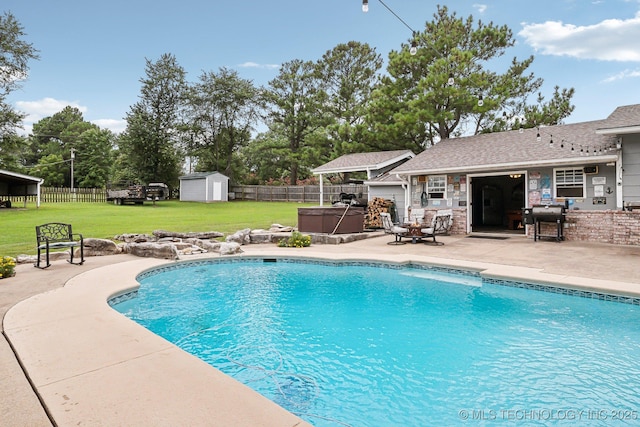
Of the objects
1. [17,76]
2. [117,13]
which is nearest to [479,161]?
[117,13]

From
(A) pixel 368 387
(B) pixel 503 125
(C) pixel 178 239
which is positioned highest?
(B) pixel 503 125

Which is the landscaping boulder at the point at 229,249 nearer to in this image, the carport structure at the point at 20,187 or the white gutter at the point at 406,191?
the white gutter at the point at 406,191

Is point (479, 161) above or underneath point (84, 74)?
underneath

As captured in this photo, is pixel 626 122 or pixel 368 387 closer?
pixel 368 387

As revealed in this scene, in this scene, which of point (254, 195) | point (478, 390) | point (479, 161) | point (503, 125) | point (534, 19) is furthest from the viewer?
point (254, 195)

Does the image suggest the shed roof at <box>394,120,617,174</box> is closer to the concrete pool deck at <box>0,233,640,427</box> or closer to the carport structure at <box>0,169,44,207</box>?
the concrete pool deck at <box>0,233,640,427</box>

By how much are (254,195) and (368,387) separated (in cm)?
2977

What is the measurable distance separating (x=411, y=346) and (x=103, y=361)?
306cm

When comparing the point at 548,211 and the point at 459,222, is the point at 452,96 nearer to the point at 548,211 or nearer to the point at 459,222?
the point at 459,222

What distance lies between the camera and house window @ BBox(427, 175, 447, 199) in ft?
44.0

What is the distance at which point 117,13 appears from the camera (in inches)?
664

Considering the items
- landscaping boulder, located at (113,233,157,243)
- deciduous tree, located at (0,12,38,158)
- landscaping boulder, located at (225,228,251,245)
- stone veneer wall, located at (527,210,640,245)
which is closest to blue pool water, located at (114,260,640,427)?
landscaping boulder, located at (113,233,157,243)

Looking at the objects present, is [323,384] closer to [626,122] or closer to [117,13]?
[626,122]

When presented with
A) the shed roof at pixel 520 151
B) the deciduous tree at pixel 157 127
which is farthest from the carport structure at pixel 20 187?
→ the shed roof at pixel 520 151
